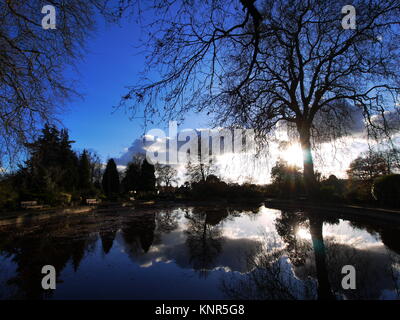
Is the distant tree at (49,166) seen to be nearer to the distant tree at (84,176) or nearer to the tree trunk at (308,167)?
the distant tree at (84,176)

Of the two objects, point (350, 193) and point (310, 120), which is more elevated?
point (310, 120)

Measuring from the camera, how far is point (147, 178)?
3534 cm

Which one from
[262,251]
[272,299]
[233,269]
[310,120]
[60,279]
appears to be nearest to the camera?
[272,299]

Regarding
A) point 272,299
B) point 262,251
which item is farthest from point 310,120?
point 272,299

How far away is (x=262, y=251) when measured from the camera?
4.34 metres

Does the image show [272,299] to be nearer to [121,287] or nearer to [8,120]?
[121,287]

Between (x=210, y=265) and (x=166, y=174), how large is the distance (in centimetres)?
3654

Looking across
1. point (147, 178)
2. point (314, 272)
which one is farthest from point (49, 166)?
point (314, 272)

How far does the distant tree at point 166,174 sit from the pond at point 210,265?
3300cm

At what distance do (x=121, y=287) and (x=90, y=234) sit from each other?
461cm

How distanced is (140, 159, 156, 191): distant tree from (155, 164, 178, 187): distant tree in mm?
3397

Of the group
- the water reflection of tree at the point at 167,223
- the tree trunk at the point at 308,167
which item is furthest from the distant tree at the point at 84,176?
the tree trunk at the point at 308,167

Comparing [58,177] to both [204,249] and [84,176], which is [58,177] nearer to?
[84,176]

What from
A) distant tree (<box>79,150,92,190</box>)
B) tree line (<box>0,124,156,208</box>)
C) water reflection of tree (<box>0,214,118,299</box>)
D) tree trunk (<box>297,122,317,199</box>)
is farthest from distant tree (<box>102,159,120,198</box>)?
Result: tree trunk (<box>297,122,317,199</box>)
